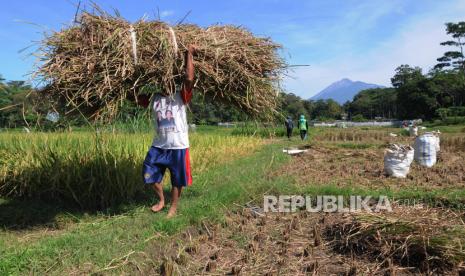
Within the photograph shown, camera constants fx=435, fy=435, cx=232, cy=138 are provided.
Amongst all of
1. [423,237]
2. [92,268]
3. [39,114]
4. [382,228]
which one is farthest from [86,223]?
[423,237]

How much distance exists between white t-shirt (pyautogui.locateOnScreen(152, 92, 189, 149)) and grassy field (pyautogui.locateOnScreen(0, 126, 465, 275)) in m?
0.61

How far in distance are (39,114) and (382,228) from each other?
3.11 m

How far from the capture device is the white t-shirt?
4102mm

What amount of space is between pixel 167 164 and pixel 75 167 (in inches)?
67.2

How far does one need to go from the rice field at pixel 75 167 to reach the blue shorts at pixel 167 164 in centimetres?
76

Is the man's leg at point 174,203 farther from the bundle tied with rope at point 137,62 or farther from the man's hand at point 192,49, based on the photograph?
the man's hand at point 192,49

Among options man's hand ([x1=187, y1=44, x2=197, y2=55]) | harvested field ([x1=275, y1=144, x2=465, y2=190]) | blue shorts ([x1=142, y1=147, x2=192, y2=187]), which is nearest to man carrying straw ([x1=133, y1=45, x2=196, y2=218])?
blue shorts ([x1=142, y1=147, x2=192, y2=187])

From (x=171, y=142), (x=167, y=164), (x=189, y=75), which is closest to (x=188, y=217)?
(x=167, y=164)

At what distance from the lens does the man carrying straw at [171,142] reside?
4105 millimetres

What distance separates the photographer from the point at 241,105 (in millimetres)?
4426

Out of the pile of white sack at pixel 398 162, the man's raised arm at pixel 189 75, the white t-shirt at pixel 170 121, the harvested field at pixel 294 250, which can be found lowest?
the harvested field at pixel 294 250

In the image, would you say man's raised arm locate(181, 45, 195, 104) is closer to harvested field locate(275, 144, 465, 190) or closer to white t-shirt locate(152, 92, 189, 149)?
white t-shirt locate(152, 92, 189, 149)

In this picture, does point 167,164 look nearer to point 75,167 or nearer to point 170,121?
point 170,121

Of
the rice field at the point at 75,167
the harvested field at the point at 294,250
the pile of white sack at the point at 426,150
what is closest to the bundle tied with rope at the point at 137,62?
the rice field at the point at 75,167
